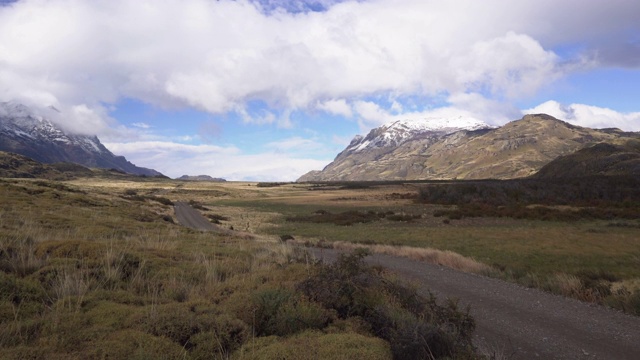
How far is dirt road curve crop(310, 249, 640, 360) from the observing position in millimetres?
7598

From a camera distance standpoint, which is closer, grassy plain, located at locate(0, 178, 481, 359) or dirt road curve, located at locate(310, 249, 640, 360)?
grassy plain, located at locate(0, 178, 481, 359)

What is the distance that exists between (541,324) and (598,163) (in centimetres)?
13312

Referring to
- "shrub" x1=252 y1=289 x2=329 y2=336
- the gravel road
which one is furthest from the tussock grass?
"shrub" x1=252 y1=289 x2=329 y2=336

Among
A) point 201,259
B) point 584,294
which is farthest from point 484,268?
point 201,259

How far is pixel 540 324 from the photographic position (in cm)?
913

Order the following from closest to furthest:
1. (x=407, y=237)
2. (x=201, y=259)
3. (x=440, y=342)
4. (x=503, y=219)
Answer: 1. (x=440, y=342)
2. (x=201, y=259)
3. (x=407, y=237)
4. (x=503, y=219)

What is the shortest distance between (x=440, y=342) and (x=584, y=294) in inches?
375

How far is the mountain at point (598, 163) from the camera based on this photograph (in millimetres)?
102431

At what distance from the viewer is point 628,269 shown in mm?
19359

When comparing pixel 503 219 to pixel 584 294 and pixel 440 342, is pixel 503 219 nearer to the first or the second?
pixel 584 294

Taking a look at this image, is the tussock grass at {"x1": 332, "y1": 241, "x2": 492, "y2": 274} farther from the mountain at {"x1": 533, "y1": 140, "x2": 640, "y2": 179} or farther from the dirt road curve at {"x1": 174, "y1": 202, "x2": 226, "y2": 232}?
the mountain at {"x1": 533, "y1": 140, "x2": 640, "y2": 179}

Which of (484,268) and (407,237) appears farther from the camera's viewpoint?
(407,237)

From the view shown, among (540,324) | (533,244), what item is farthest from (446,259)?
(533,244)

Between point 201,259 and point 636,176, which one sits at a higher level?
point 636,176
